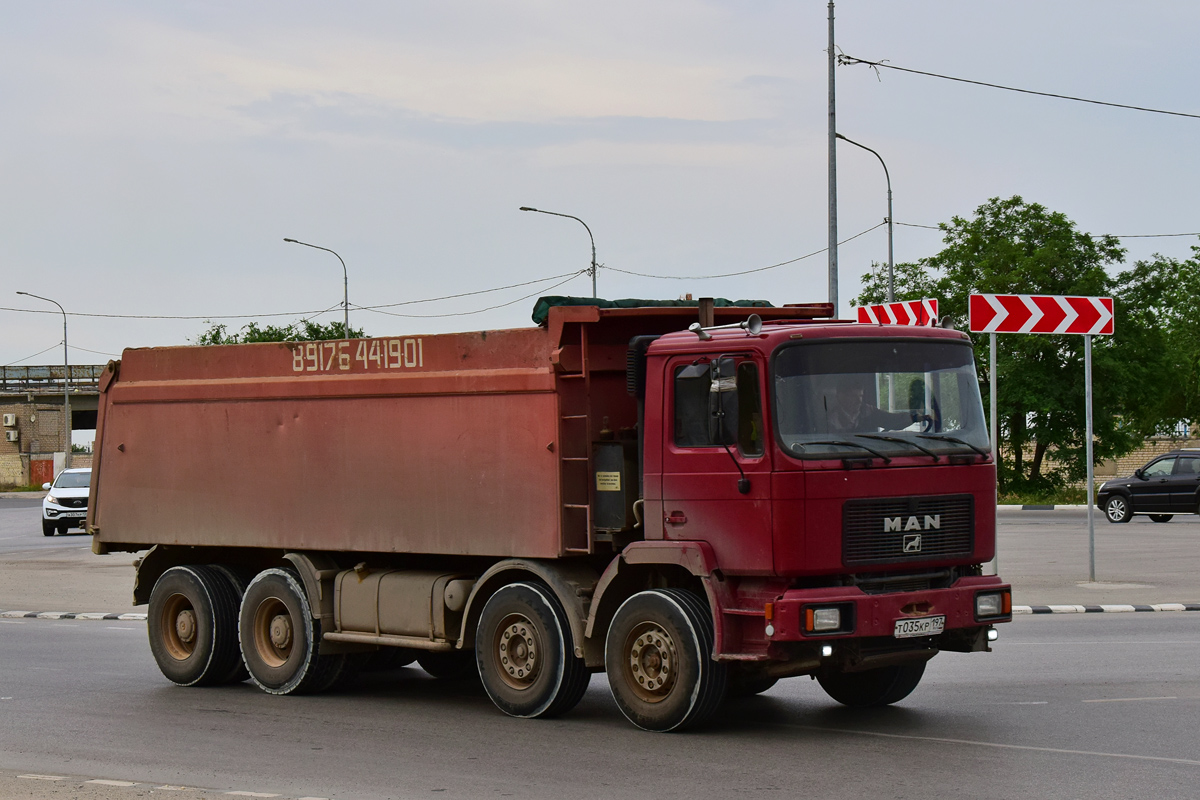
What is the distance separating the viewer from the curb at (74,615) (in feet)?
66.0

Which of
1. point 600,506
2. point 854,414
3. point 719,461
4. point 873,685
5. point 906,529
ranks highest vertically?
point 854,414

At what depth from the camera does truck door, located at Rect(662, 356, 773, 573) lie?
9781 mm

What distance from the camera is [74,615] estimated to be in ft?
66.7

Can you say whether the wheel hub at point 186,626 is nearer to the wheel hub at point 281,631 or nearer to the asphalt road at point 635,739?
the asphalt road at point 635,739

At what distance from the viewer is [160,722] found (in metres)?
11.4

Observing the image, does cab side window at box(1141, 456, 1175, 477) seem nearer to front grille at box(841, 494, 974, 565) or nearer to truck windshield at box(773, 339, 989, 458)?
truck windshield at box(773, 339, 989, 458)

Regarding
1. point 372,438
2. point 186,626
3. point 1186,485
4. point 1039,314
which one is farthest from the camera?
point 1186,485

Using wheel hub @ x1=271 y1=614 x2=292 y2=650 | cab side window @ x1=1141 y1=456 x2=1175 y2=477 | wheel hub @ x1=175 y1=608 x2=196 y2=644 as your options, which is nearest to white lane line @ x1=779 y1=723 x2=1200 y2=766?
wheel hub @ x1=271 y1=614 x2=292 y2=650

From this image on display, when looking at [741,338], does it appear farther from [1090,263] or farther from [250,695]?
[1090,263]

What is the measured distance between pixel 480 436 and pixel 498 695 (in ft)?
5.81

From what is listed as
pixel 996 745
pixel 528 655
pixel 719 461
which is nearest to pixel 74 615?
pixel 528 655

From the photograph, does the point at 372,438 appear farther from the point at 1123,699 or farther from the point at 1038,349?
the point at 1038,349

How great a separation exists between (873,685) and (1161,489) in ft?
97.3

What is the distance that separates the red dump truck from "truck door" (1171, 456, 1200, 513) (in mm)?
28867
